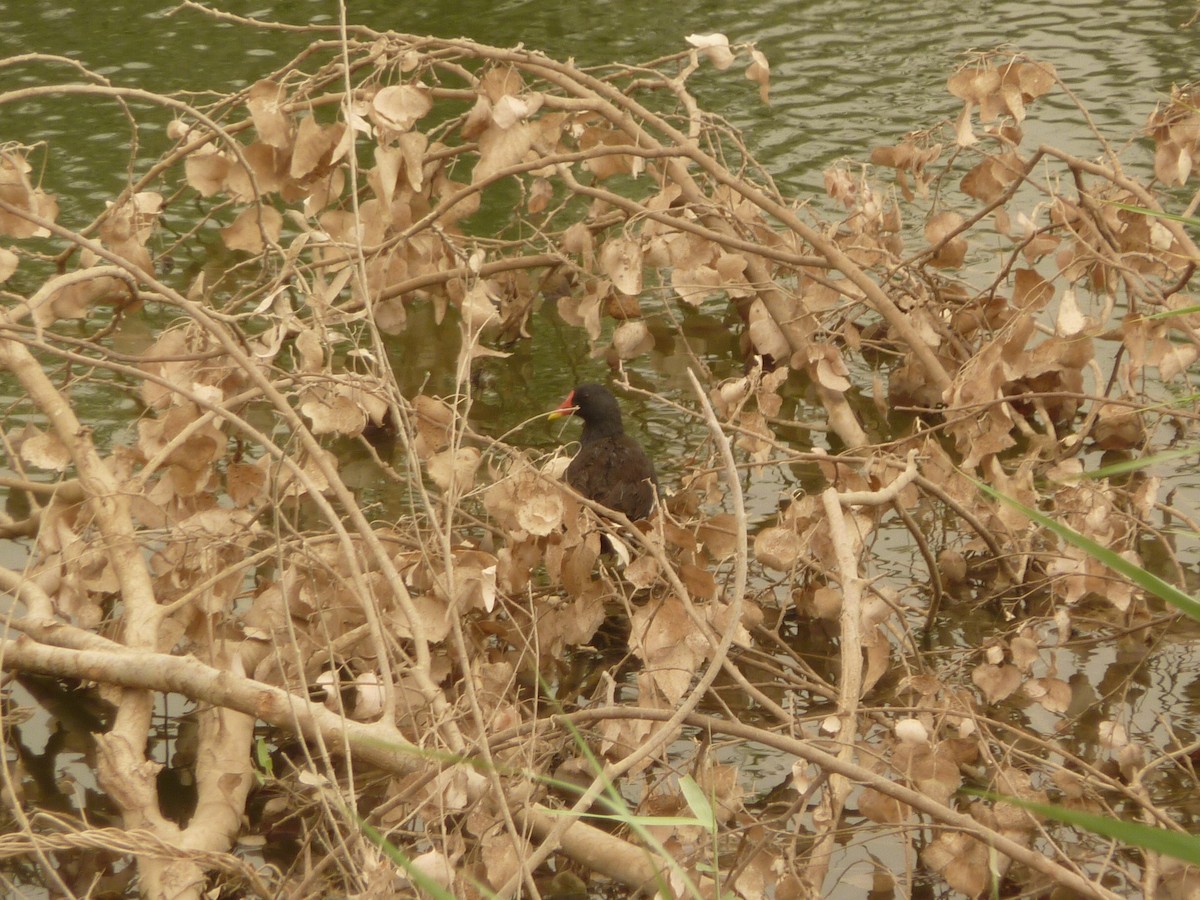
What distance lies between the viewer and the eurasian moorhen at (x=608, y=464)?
5059 mm

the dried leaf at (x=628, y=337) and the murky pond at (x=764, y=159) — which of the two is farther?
the dried leaf at (x=628, y=337)

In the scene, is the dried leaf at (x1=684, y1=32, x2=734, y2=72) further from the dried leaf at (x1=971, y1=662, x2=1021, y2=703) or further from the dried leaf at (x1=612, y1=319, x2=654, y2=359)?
the dried leaf at (x1=971, y1=662, x2=1021, y2=703)

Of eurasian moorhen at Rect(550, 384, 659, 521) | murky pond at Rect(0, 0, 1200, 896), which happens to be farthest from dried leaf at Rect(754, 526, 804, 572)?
eurasian moorhen at Rect(550, 384, 659, 521)

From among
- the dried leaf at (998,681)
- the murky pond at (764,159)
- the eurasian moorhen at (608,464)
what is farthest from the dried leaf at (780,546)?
the eurasian moorhen at (608,464)

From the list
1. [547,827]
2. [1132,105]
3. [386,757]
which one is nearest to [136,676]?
[386,757]

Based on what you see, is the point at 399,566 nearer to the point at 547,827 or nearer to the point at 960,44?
the point at 547,827

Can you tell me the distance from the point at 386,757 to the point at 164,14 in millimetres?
9403

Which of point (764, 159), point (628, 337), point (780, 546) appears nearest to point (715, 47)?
point (628, 337)

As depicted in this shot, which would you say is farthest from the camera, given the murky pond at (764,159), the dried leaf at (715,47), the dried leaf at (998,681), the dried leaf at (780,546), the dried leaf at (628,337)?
the dried leaf at (628,337)

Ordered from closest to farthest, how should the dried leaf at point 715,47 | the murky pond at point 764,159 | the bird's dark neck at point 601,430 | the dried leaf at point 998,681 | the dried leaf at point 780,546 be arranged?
the dried leaf at point 780,546 → the dried leaf at point 998,681 → the murky pond at point 764,159 → the dried leaf at point 715,47 → the bird's dark neck at point 601,430

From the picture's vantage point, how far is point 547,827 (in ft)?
10.6

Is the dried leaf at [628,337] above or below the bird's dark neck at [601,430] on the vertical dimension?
above

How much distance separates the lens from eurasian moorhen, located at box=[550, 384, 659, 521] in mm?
5059

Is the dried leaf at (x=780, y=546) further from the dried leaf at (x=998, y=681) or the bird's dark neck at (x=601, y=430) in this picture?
the bird's dark neck at (x=601, y=430)
